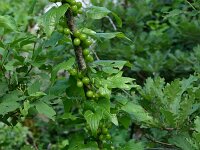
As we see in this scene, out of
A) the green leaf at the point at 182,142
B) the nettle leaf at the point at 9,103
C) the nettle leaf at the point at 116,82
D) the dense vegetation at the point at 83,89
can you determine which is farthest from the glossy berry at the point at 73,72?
the green leaf at the point at 182,142

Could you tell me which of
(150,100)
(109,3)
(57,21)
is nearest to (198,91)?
(150,100)

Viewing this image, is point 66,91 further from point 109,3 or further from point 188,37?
point 109,3

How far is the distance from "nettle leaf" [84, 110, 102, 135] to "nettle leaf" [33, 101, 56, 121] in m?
0.12

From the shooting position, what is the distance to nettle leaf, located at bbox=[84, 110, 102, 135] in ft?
4.76

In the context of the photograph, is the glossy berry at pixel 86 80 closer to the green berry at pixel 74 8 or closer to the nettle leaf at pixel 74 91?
the nettle leaf at pixel 74 91

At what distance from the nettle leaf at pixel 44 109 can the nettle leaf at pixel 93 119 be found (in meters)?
0.12

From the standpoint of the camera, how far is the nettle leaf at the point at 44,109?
4.95 feet

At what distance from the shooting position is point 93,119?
57.3 inches

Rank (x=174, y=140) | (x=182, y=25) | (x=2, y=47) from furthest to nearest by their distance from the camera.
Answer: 1. (x=182, y=25)
2. (x=174, y=140)
3. (x=2, y=47)

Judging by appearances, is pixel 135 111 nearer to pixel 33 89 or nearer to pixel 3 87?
pixel 33 89

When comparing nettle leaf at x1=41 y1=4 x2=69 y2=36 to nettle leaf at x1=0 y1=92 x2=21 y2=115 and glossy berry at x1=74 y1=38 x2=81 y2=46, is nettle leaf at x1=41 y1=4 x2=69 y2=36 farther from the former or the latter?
nettle leaf at x1=0 y1=92 x2=21 y2=115

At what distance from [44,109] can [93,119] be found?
0.59 feet

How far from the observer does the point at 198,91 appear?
1.85 metres

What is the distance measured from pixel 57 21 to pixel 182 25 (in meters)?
1.57
